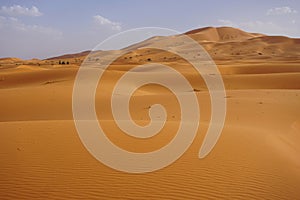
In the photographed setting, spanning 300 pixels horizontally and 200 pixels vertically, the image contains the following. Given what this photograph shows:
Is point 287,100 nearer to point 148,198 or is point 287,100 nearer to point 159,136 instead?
point 159,136

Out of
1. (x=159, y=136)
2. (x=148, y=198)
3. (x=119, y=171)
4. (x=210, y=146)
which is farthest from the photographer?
(x=159, y=136)

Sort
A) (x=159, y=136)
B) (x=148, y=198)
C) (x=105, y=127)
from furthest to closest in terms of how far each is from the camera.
A: (x=105, y=127), (x=159, y=136), (x=148, y=198)

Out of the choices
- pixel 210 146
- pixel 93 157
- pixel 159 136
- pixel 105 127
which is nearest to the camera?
pixel 93 157

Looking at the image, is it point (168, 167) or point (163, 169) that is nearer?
point (163, 169)

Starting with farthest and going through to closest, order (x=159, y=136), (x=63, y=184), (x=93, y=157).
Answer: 1. (x=159, y=136)
2. (x=93, y=157)
3. (x=63, y=184)

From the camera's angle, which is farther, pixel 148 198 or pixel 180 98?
pixel 180 98

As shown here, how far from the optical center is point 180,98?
15367 mm

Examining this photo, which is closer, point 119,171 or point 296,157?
point 119,171

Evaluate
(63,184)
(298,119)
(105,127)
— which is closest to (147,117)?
(105,127)

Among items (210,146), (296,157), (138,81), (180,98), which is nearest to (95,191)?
(210,146)

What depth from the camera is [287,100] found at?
48.0 ft

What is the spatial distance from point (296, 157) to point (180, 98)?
857 cm

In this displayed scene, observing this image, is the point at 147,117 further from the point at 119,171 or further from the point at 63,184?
the point at 63,184

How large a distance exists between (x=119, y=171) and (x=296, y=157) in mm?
4320
